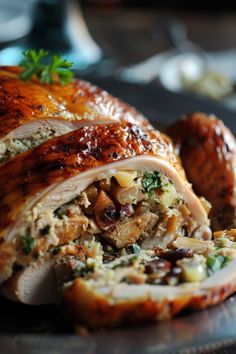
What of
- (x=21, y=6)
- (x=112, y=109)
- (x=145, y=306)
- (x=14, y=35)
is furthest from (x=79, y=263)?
(x=21, y=6)

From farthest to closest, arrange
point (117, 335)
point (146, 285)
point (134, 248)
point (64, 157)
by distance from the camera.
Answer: point (134, 248), point (64, 157), point (146, 285), point (117, 335)

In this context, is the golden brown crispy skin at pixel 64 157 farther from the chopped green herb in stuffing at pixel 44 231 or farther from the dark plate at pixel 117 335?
the dark plate at pixel 117 335

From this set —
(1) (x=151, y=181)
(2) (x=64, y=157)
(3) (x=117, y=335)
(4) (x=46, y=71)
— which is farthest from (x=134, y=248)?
(4) (x=46, y=71)

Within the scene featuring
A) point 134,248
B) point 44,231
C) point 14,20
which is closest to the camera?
point 44,231

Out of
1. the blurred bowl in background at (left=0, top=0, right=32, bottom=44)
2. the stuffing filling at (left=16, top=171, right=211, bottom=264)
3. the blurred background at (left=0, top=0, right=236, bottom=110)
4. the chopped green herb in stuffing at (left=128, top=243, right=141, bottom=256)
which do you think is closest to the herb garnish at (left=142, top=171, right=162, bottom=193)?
the stuffing filling at (left=16, top=171, right=211, bottom=264)

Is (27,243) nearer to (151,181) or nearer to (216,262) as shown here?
(151,181)

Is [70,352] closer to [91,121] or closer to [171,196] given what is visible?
A: [171,196]
